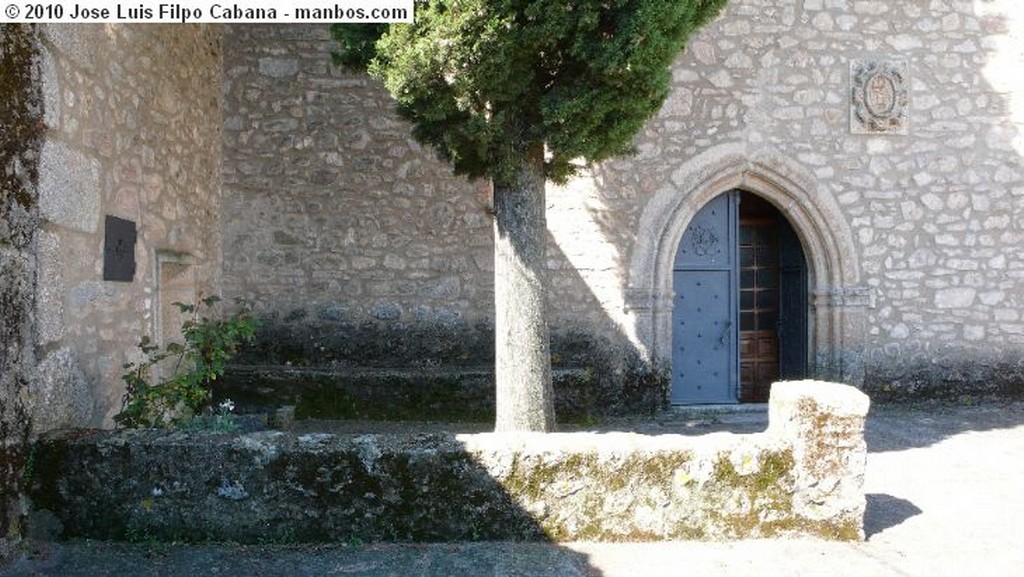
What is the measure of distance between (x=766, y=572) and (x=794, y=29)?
5287 mm

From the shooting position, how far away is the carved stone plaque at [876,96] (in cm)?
641

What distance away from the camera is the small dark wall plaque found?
369 cm

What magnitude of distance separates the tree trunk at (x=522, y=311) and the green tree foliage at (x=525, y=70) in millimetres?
169

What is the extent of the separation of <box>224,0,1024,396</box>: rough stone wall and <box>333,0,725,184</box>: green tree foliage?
2.34 meters

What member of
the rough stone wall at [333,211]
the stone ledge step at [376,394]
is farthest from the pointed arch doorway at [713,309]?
the rough stone wall at [333,211]

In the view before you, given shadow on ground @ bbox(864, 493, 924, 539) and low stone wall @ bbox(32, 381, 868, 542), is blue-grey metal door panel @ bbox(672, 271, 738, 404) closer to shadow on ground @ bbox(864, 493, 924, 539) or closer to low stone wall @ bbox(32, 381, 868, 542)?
shadow on ground @ bbox(864, 493, 924, 539)

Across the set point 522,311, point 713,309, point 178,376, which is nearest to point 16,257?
point 178,376

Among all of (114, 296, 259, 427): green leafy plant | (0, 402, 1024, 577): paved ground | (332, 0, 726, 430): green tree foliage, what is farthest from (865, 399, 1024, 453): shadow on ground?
(114, 296, 259, 427): green leafy plant

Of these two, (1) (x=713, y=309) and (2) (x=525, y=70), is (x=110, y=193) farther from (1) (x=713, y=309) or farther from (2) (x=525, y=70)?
(1) (x=713, y=309)

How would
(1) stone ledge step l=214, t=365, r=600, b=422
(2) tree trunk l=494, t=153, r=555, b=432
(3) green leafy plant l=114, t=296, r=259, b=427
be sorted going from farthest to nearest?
(1) stone ledge step l=214, t=365, r=600, b=422 < (2) tree trunk l=494, t=153, r=555, b=432 < (3) green leafy plant l=114, t=296, r=259, b=427

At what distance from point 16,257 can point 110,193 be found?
3.48 ft

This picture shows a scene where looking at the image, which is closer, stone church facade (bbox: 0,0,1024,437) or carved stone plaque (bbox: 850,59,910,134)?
stone church facade (bbox: 0,0,1024,437)

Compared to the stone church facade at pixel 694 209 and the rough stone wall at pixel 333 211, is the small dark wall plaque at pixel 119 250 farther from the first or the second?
the rough stone wall at pixel 333 211

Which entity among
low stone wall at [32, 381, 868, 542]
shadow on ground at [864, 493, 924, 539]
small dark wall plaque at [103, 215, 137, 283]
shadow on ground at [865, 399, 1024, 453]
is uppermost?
small dark wall plaque at [103, 215, 137, 283]
